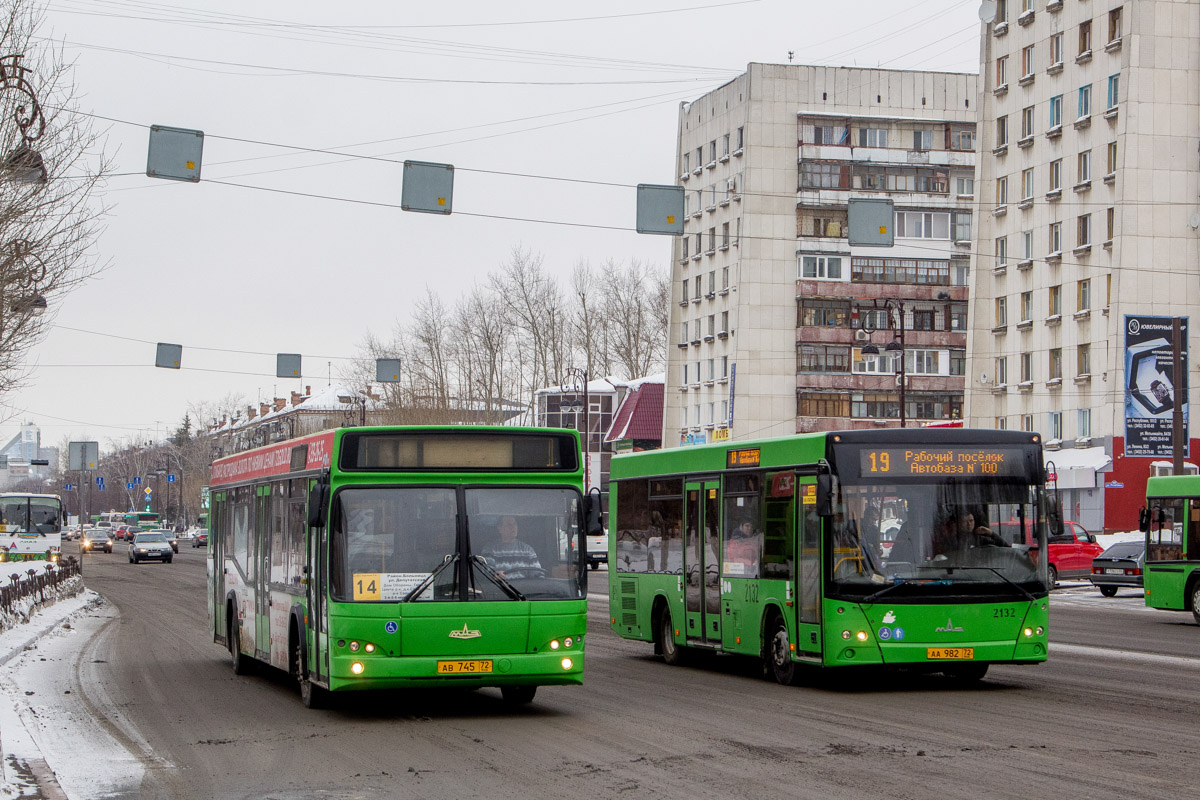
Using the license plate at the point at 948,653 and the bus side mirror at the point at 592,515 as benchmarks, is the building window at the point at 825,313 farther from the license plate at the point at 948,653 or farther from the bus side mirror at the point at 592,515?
the bus side mirror at the point at 592,515

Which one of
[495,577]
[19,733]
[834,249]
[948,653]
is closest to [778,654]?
[948,653]

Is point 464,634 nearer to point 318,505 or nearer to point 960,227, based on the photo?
point 318,505

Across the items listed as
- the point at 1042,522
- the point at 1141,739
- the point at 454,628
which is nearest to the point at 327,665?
the point at 454,628

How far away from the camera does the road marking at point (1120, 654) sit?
1933cm

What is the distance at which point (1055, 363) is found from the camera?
6462 centimetres

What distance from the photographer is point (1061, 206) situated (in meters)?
63.8

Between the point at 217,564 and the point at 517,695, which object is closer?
the point at 517,695

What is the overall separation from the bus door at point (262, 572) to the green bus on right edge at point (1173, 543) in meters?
17.1

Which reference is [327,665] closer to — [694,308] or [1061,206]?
[1061,206]

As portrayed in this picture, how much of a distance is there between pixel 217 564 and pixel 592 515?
27.3 feet

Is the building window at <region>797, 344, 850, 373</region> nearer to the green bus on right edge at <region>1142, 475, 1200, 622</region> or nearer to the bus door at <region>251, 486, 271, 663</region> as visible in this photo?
the green bus on right edge at <region>1142, 475, 1200, 622</region>

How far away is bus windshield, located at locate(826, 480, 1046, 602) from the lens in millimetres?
15930

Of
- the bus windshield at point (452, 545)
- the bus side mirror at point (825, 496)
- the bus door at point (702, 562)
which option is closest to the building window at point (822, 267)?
the bus door at point (702, 562)

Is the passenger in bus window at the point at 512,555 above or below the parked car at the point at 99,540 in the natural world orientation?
above
